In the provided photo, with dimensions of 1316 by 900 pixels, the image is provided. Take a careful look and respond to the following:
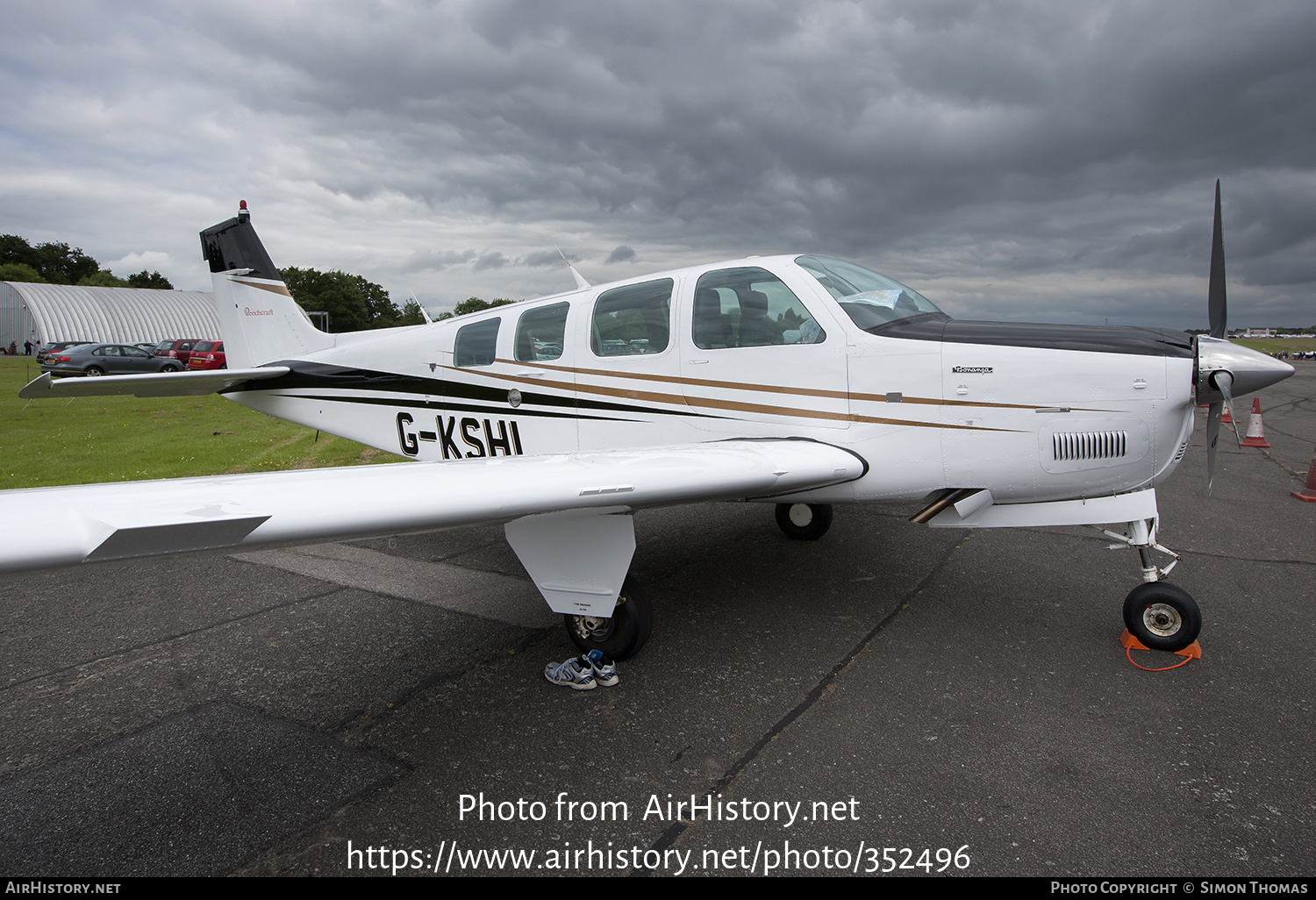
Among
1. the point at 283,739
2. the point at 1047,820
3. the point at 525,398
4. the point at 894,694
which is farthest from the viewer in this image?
the point at 525,398

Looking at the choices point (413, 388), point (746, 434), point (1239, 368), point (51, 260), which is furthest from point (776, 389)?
point (51, 260)

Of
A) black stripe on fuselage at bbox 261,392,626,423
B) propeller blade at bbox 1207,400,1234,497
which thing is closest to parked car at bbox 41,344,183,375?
black stripe on fuselage at bbox 261,392,626,423

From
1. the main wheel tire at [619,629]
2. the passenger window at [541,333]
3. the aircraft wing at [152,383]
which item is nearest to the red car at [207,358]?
the aircraft wing at [152,383]

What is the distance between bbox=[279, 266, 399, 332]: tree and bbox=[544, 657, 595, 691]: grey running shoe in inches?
2979

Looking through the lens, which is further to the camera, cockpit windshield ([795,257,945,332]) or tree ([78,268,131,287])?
tree ([78,268,131,287])

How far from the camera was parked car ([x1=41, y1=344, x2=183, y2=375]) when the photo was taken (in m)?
27.9

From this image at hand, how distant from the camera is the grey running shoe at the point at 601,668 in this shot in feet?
11.5

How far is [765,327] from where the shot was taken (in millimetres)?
4188

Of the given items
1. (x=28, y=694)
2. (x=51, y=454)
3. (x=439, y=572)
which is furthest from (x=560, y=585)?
(x=51, y=454)

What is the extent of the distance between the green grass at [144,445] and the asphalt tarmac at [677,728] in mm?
3651

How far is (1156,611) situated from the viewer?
370cm

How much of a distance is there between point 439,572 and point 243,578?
1508 millimetres

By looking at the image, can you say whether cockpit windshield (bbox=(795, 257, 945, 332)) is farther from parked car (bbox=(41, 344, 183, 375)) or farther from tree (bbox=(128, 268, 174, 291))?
tree (bbox=(128, 268, 174, 291))
